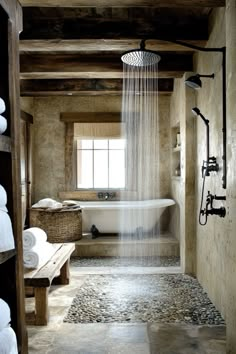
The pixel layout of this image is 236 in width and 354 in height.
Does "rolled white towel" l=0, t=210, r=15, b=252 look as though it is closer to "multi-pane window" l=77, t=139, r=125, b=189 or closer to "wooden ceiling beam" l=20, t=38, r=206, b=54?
"wooden ceiling beam" l=20, t=38, r=206, b=54

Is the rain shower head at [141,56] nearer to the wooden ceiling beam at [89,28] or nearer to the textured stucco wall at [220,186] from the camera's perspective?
the wooden ceiling beam at [89,28]

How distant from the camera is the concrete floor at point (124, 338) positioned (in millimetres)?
2121

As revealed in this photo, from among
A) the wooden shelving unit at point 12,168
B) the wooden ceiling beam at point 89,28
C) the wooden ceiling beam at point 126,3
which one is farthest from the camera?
the wooden ceiling beam at point 89,28

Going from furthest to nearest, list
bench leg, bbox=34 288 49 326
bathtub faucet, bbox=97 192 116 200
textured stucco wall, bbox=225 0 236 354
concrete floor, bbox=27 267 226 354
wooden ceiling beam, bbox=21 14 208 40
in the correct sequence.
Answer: bathtub faucet, bbox=97 192 116 200
wooden ceiling beam, bbox=21 14 208 40
bench leg, bbox=34 288 49 326
concrete floor, bbox=27 267 226 354
textured stucco wall, bbox=225 0 236 354

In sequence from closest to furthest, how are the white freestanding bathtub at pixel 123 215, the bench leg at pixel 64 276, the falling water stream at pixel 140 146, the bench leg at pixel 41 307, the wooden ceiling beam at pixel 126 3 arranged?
the wooden ceiling beam at pixel 126 3
the bench leg at pixel 41 307
the bench leg at pixel 64 276
the falling water stream at pixel 140 146
the white freestanding bathtub at pixel 123 215

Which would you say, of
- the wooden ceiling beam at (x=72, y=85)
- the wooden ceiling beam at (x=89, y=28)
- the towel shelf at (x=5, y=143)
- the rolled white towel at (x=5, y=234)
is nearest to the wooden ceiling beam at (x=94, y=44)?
the wooden ceiling beam at (x=89, y=28)

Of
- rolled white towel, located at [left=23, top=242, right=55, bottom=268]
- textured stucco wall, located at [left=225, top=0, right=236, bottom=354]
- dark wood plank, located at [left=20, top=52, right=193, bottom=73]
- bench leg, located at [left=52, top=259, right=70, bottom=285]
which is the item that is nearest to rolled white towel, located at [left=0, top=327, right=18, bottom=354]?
textured stucco wall, located at [left=225, top=0, right=236, bottom=354]

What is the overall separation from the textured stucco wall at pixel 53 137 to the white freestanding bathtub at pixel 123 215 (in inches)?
28.7

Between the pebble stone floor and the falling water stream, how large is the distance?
522mm

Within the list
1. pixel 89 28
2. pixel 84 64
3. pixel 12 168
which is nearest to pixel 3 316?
pixel 12 168

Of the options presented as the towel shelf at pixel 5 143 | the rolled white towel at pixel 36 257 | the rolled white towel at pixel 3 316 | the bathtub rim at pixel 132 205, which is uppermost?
the towel shelf at pixel 5 143

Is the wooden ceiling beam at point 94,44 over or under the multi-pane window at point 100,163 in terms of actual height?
over

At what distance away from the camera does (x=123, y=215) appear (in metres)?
3.79

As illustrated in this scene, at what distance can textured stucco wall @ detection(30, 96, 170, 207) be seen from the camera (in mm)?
5672
